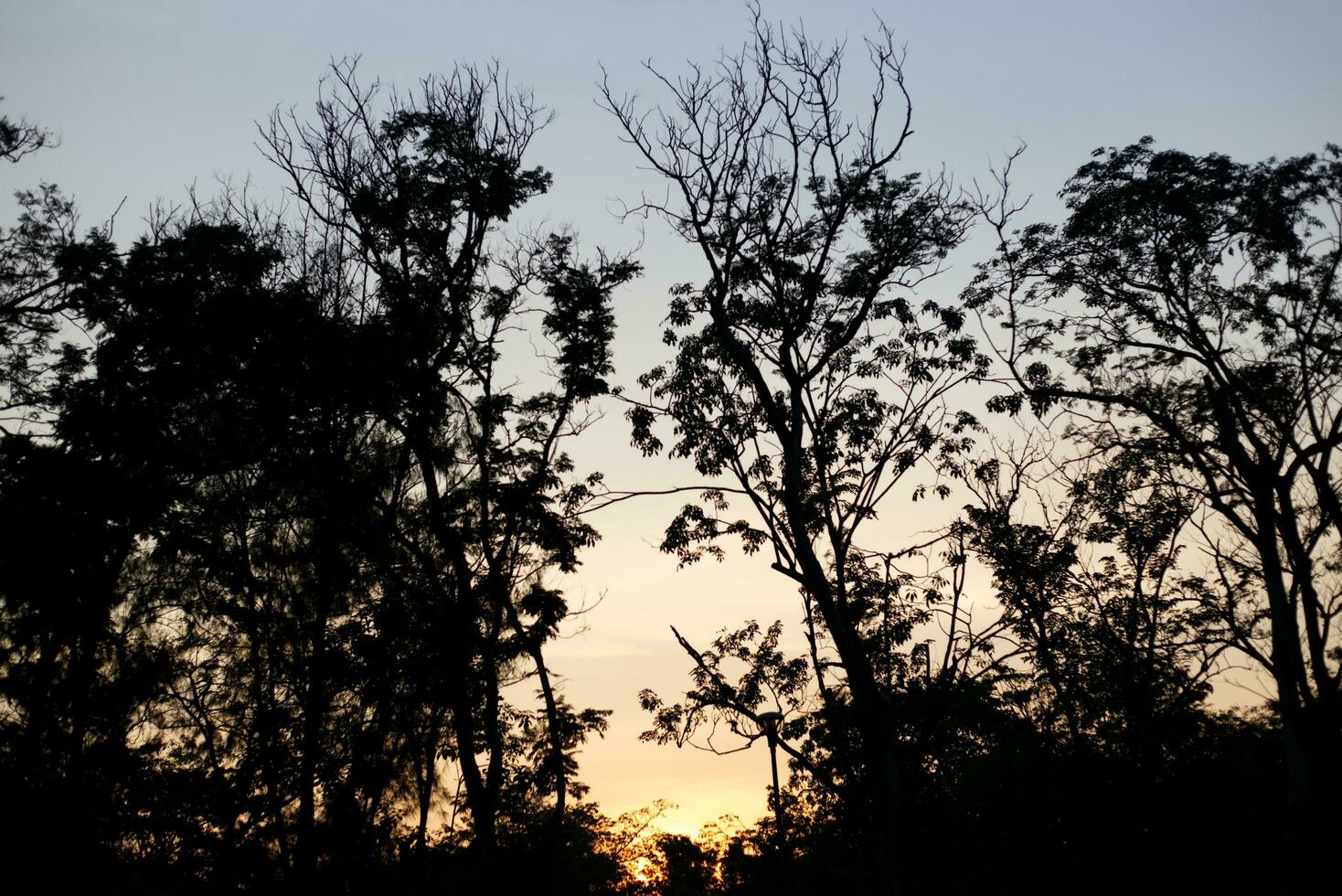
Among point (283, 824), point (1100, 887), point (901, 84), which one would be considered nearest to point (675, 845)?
point (1100, 887)

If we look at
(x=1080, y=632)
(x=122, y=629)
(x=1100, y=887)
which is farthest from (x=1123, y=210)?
(x=122, y=629)

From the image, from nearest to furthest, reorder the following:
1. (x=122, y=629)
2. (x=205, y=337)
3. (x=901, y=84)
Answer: (x=901, y=84)
(x=205, y=337)
(x=122, y=629)

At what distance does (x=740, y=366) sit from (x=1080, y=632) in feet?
38.8

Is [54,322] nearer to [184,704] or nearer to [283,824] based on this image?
[184,704]

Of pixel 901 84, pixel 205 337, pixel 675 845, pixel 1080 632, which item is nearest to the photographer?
pixel 901 84

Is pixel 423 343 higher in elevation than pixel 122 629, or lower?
higher

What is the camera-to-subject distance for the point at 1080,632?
20.9 m

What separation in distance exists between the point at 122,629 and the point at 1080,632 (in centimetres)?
2314

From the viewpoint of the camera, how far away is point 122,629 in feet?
62.7

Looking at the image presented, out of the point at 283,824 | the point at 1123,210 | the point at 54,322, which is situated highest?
the point at 1123,210

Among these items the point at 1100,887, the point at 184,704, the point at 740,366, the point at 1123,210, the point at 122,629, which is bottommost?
the point at 1100,887

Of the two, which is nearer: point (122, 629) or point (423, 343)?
point (423, 343)

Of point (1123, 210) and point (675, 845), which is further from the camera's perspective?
point (675, 845)

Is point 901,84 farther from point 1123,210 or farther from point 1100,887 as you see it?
point 1100,887
